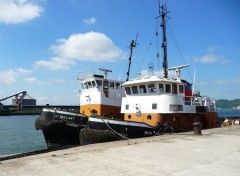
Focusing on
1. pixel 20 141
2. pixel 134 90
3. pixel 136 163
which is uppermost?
pixel 134 90

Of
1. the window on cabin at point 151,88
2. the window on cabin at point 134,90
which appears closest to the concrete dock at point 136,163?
the window on cabin at point 151,88

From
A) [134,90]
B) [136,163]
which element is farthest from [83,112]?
[136,163]

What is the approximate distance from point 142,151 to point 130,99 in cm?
896

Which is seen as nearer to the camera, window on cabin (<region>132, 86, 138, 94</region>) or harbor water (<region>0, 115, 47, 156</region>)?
window on cabin (<region>132, 86, 138, 94</region>)

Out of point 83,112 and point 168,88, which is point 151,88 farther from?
point 83,112

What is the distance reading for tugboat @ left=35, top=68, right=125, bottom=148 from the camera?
1816cm

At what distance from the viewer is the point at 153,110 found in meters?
17.6

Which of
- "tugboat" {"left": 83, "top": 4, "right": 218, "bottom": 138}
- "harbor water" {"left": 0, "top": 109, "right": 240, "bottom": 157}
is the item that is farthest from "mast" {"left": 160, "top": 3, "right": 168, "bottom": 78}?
"harbor water" {"left": 0, "top": 109, "right": 240, "bottom": 157}

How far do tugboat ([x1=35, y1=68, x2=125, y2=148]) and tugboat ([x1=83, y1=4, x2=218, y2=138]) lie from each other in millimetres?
1998

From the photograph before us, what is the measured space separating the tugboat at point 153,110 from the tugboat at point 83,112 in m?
2.00

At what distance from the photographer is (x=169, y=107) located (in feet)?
57.1

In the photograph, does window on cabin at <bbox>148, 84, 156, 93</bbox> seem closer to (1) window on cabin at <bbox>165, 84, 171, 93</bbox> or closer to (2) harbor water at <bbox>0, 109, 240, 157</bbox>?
(1) window on cabin at <bbox>165, 84, 171, 93</bbox>

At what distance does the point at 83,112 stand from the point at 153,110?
21.2ft

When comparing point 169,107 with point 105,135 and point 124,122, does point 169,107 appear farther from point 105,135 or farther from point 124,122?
point 105,135
